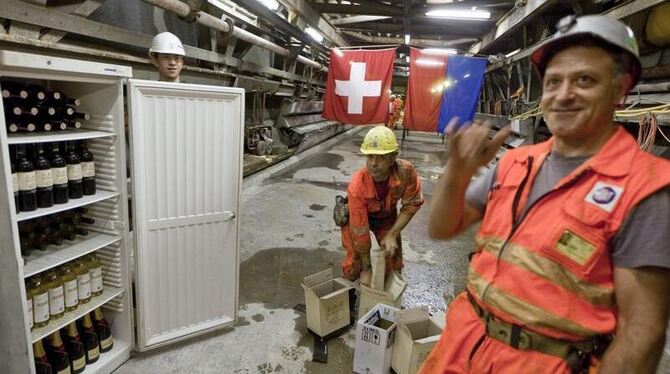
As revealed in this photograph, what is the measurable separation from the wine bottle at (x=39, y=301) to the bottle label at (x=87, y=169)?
620 mm

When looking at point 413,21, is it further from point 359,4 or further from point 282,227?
point 282,227

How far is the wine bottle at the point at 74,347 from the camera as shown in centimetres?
214

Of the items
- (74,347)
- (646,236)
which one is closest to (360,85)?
(74,347)

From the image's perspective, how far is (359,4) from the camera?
683 cm

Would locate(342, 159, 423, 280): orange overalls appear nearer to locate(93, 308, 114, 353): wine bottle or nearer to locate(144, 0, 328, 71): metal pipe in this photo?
locate(93, 308, 114, 353): wine bottle

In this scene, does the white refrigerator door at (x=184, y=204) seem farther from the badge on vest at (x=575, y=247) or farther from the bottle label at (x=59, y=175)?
the badge on vest at (x=575, y=247)

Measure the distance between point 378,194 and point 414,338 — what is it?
1110mm

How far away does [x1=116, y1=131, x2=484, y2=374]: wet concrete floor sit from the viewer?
8.07 feet

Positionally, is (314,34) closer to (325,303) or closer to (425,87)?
(425,87)

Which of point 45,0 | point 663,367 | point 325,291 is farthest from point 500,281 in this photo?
point 45,0

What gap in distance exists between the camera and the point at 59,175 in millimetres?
1909

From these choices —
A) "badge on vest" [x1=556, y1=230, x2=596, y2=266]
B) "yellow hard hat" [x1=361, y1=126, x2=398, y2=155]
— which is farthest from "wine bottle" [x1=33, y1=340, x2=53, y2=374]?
"badge on vest" [x1=556, y1=230, x2=596, y2=266]

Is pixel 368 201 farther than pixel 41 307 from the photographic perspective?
Yes

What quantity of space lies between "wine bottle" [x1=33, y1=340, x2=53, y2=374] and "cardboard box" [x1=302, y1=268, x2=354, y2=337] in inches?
61.1
